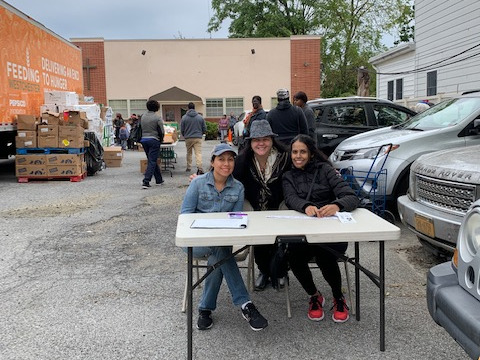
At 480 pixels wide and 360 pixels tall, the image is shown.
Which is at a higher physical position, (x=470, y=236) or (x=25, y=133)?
(x=25, y=133)

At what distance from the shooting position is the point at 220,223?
3184 millimetres

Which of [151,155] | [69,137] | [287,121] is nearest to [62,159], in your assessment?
[69,137]

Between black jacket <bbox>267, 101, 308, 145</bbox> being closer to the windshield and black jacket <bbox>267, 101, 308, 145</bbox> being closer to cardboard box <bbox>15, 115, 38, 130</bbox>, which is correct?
the windshield

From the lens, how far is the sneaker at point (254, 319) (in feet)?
11.3

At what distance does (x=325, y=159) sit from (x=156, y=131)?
22.9ft

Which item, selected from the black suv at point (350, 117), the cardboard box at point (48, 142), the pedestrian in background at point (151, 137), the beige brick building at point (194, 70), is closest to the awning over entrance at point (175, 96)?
the beige brick building at point (194, 70)

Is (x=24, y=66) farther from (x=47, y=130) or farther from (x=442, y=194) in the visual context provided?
(x=442, y=194)

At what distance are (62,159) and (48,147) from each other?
404mm

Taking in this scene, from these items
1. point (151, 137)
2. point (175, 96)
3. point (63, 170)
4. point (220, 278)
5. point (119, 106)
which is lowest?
point (220, 278)

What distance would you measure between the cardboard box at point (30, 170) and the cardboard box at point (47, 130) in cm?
76

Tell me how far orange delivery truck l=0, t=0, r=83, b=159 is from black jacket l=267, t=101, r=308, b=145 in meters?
6.45

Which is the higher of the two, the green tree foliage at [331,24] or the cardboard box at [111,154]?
the green tree foliage at [331,24]

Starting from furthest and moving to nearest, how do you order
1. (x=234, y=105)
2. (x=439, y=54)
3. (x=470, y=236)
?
1. (x=234, y=105)
2. (x=439, y=54)
3. (x=470, y=236)

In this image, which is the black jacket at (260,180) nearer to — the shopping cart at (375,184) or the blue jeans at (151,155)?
the shopping cart at (375,184)
